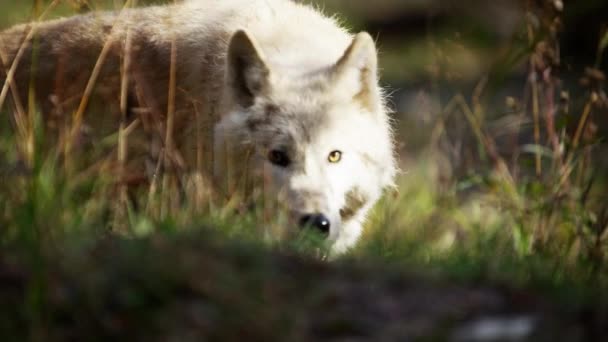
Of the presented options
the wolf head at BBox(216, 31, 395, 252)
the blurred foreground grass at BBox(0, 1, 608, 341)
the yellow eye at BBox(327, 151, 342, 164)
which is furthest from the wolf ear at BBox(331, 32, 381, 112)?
the blurred foreground grass at BBox(0, 1, 608, 341)

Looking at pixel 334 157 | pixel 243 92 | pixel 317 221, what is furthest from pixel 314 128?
pixel 317 221

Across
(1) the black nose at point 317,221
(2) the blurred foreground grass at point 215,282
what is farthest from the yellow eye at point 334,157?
(2) the blurred foreground grass at point 215,282

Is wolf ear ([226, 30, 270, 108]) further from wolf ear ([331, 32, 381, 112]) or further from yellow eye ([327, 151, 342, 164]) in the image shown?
yellow eye ([327, 151, 342, 164])

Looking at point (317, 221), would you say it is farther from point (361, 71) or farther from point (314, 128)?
point (361, 71)

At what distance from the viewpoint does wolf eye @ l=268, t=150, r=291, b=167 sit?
5.11 meters

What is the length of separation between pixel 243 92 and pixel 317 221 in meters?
1.07

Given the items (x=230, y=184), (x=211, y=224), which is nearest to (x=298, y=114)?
(x=230, y=184)

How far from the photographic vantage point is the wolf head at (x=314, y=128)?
16.5ft

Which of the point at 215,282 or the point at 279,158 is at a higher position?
the point at 215,282

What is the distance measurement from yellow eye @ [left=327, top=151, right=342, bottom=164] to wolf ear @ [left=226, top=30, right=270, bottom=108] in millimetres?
539

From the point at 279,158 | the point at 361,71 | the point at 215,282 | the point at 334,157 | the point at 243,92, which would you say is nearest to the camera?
the point at 215,282

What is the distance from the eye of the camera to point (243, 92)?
537 centimetres

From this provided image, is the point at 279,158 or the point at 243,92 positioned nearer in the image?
the point at 279,158

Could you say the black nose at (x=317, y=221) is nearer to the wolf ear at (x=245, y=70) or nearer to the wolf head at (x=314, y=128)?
the wolf head at (x=314, y=128)
